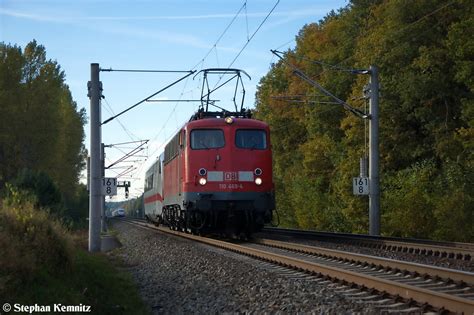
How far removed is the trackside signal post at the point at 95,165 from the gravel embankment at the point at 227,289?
325cm

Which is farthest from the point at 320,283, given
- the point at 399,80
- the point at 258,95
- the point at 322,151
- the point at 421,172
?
the point at 258,95

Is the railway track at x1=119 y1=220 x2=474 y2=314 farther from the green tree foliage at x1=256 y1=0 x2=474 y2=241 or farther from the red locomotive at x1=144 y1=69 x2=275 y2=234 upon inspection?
the green tree foliage at x1=256 y1=0 x2=474 y2=241

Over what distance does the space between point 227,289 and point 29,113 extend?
118 ft

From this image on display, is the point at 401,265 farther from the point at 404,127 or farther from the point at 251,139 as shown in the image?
the point at 404,127

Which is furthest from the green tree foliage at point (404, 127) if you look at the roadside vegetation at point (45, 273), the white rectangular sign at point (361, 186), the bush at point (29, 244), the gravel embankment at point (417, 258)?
the bush at point (29, 244)

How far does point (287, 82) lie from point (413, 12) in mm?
22495

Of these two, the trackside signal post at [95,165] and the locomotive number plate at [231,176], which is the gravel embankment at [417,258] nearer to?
the locomotive number plate at [231,176]

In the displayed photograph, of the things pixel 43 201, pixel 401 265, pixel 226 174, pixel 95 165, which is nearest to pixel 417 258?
pixel 401 265

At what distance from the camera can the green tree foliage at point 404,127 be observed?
2550 cm

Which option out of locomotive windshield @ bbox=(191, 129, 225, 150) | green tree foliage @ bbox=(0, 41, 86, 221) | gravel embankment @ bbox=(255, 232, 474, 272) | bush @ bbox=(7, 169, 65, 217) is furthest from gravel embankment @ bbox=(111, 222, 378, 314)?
green tree foliage @ bbox=(0, 41, 86, 221)

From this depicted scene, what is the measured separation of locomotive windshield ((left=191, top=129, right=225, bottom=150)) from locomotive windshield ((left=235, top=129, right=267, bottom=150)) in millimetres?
542

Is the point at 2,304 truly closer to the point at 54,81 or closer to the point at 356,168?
the point at 356,168

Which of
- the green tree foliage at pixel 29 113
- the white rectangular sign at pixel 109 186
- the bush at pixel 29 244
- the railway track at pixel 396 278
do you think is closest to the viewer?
the railway track at pixel 396 278

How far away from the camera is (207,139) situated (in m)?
20.2
